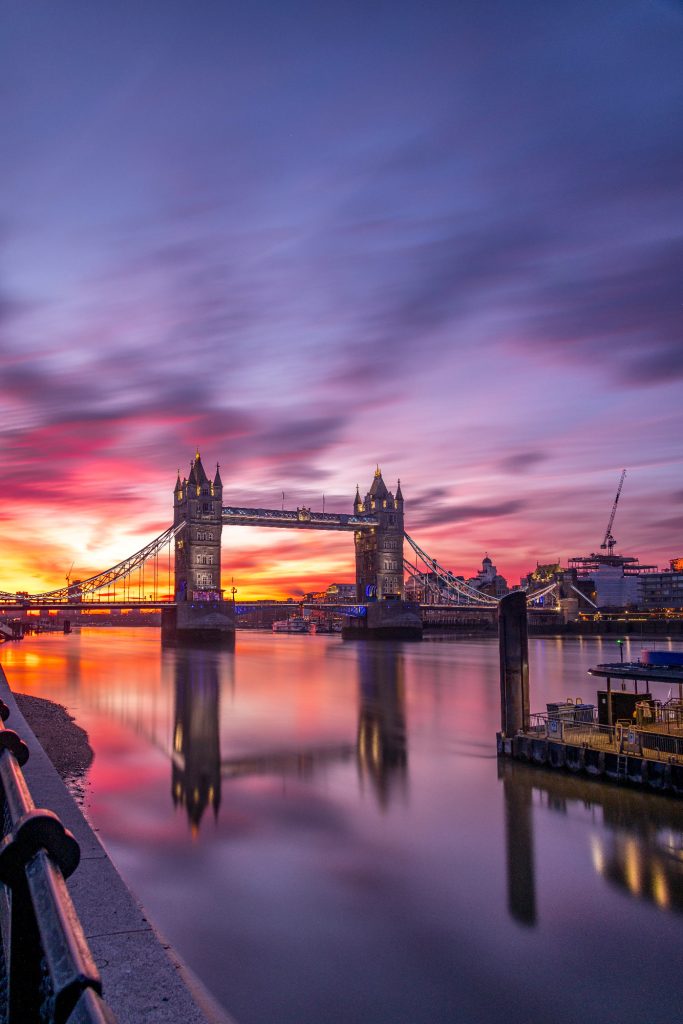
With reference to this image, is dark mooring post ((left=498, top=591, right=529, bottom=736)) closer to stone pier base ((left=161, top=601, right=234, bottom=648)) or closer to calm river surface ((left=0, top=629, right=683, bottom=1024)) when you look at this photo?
calm river surface ((left=0, top=629, right=683, bottom=1024))

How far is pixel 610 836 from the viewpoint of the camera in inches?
643

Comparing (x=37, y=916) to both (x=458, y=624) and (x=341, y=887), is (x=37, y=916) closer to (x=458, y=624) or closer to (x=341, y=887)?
(x=341, y=887)

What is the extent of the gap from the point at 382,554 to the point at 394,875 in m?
125

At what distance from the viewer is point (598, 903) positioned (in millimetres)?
12859

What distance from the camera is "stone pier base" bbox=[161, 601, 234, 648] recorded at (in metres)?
112

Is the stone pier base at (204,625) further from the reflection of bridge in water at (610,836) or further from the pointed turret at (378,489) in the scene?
the reflection of bridge in water at (610,836)

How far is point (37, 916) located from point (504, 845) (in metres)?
16.0

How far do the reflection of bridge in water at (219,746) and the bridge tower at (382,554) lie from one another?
84625 mm

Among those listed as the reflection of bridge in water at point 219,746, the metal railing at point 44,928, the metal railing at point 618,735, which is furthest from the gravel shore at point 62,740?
the metal railing at point 44,928

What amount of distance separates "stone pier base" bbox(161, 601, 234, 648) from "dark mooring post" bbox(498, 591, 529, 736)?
89.8 meters

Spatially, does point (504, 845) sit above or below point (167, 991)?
below

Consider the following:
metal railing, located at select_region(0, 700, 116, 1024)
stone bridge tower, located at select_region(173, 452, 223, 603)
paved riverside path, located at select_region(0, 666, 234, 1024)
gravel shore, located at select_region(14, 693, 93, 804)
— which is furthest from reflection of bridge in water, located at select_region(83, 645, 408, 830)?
stone bridge tower, located at select_region(173, 452, 223, 603)

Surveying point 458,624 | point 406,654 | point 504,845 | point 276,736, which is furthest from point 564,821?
point 458,624

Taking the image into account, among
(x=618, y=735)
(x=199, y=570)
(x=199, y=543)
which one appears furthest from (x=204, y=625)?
(x=618, y=735)
